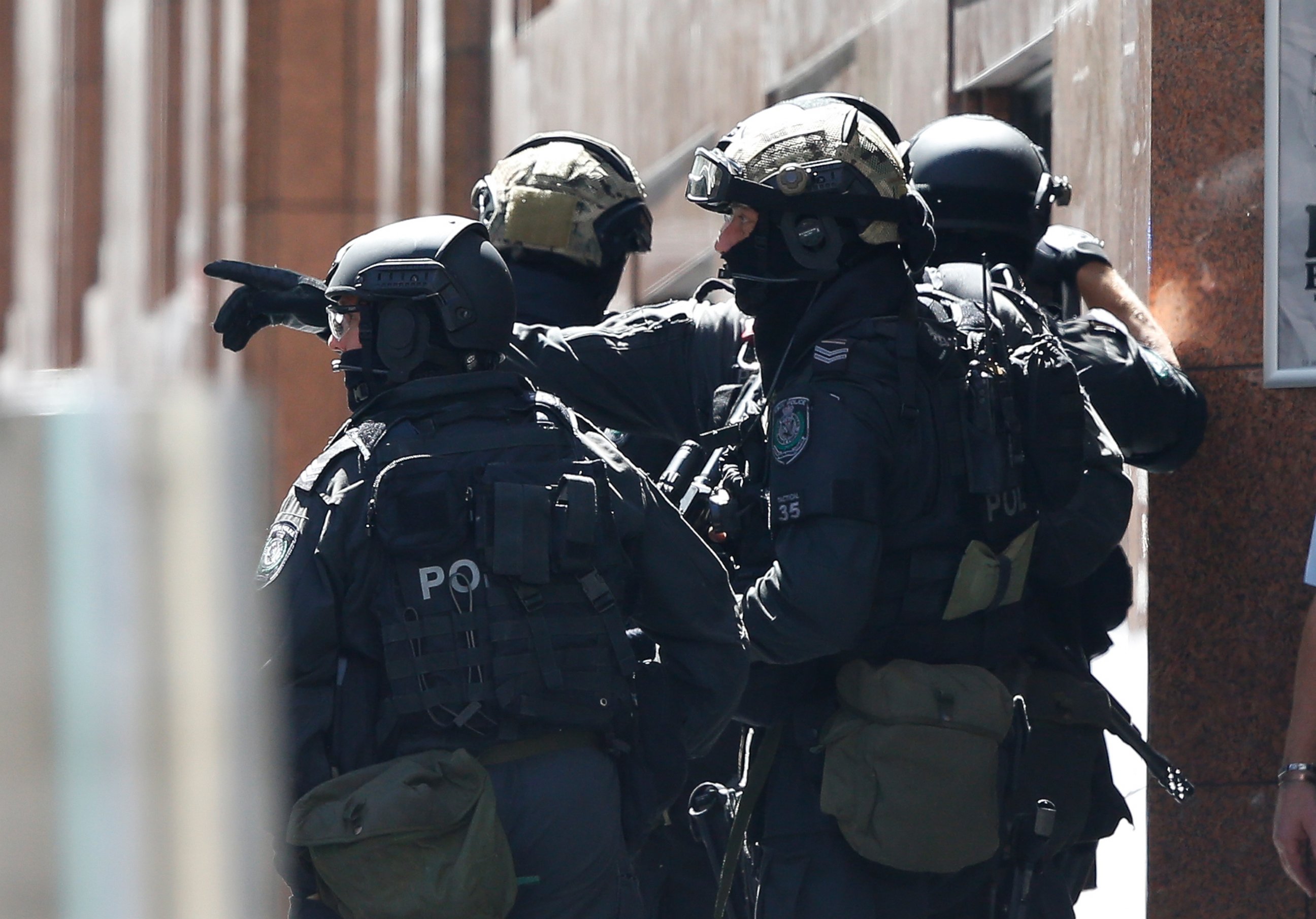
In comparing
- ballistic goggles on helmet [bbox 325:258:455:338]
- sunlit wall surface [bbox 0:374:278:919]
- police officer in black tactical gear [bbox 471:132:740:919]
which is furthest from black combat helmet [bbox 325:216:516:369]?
sunlit wall surface [bbox 0:374:278:919]

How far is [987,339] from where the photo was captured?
3.35 m

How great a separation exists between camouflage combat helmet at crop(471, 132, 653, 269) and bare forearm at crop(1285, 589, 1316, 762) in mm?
1990

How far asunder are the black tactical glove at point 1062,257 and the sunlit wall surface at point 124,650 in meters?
3.39

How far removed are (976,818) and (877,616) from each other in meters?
0.38

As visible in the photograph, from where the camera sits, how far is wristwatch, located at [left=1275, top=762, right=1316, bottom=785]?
3.26 metres

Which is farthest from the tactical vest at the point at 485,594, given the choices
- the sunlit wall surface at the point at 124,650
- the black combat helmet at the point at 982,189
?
the sunlit wall surface at the point at 124,650

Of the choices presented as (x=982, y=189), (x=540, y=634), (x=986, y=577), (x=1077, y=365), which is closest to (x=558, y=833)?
(x=540, y=634)

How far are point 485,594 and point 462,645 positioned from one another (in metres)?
0.09

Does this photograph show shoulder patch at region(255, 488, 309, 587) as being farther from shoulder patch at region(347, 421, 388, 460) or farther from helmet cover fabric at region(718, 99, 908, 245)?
helmet cover fabric at region(718, 99, 908, 245)

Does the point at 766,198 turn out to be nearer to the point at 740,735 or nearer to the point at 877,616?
the point at 877,616

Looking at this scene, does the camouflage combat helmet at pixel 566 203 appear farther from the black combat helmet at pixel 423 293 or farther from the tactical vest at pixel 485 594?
the tactical vest at pixel 485 594

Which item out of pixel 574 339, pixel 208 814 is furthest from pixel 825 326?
pixel 208 814

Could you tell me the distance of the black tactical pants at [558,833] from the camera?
293 cm

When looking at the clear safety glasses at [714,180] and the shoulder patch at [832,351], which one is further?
the clear safety glasses at [714,180]
